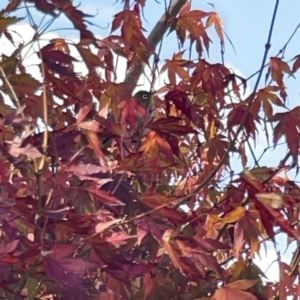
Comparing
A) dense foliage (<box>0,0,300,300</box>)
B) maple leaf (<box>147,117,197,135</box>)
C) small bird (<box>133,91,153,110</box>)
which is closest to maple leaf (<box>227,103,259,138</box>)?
dense foliage (<box>0,0,300,300</box>)

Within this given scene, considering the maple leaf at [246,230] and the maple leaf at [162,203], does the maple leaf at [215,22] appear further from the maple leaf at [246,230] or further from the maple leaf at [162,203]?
the maple leaf at [162,203]

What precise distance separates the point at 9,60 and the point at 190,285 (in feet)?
1.92

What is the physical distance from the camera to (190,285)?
4.08 feet

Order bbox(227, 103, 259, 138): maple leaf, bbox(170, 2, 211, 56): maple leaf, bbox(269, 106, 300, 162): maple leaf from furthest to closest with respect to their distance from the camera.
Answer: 1. bbox(170, 2, 211, 56): maple leaf
2. bbox(227, 103, 259, 138): maple leaf
3. bbox(269, 106, 300, 162): maple leaf

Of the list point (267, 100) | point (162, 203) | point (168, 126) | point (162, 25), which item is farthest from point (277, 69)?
point (162, 203)

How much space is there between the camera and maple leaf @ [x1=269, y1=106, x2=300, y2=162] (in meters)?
1.20

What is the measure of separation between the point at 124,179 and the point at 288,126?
35 centimetres

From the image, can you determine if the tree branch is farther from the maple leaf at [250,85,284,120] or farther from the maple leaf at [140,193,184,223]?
the maple leaf at [140,193,184,223]

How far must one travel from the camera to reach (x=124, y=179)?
1112mm

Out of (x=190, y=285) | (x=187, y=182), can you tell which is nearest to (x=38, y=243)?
(x=190, y=285)

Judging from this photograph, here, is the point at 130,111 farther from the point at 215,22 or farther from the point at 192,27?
the point at 215,22

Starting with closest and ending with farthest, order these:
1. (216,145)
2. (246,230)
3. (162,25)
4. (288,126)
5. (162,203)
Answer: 1. (162,203)
2. (246,230)
3. (288,126)
4. (216,145)
5. (162,25)

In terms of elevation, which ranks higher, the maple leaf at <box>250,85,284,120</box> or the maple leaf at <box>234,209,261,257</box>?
the maple leaf at <box>250,85,284,120</box>

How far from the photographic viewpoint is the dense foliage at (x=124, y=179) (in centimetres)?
90
